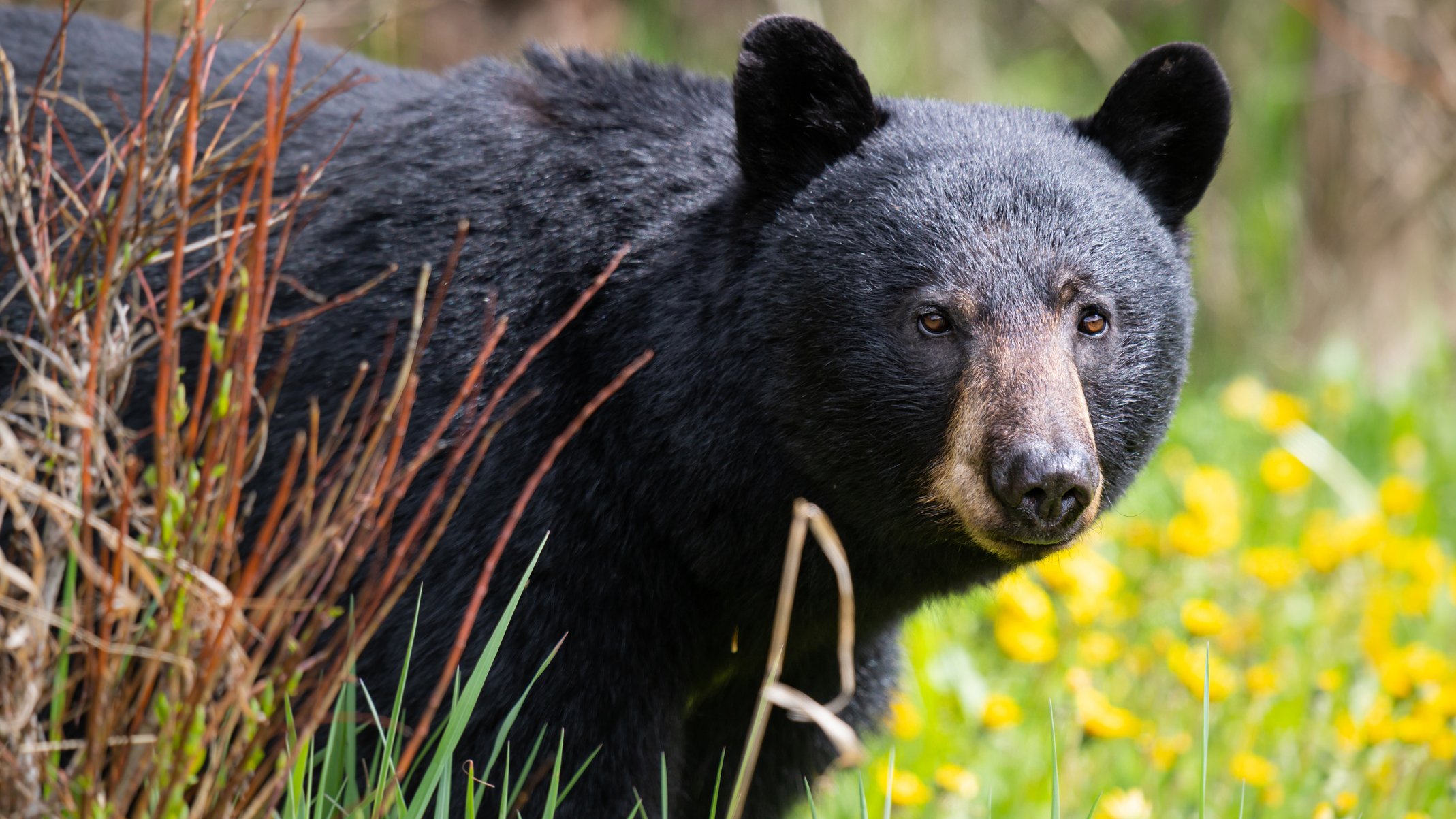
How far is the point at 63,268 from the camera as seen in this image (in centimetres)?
211

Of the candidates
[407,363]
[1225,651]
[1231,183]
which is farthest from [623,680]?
[1231,183]

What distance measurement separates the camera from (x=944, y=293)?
8.42 ft

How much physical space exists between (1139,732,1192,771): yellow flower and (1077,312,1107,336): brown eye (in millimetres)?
1472

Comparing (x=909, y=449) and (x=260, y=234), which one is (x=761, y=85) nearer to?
(x=909, y=449)

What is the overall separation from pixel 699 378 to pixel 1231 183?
21.6 ft

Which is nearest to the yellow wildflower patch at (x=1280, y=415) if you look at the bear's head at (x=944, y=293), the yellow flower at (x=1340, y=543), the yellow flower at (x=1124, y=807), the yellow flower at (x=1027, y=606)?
the yellow flower at (x=1340, y=543)

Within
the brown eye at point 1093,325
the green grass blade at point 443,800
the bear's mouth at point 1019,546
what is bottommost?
the green grass blade at point 443,800

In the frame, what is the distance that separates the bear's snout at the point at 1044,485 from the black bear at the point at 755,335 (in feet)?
0.09

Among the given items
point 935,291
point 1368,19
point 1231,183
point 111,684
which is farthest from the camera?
point 1231,183

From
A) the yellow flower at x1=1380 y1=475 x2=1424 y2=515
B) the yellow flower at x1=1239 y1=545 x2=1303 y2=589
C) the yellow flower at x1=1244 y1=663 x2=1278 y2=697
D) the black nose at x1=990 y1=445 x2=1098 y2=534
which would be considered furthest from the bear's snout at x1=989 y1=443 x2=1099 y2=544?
the yellow flower at x1=1380 y1=475 x2=1424 y2=515

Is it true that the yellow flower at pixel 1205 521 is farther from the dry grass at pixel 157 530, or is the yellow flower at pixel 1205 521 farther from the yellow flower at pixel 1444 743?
the dry grass at pixel 157 530

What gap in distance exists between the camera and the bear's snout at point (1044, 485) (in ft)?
7.64

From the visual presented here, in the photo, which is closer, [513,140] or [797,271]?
[797,271]

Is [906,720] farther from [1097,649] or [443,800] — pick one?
[443,800]
